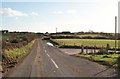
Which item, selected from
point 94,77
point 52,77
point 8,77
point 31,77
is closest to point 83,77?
point 94,77

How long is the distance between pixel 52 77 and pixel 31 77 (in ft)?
4.35

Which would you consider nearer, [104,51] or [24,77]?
[24,77]

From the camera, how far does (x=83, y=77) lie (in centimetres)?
1597

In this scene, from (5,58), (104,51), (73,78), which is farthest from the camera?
(104,51)

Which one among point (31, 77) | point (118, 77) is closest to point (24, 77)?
point (31, 77)

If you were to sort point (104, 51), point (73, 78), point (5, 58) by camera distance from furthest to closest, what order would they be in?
point (104, 51) < point (5, 58) < point (73, 78)

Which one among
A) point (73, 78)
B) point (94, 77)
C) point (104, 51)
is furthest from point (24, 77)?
point (104, 51)

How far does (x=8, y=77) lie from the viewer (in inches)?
634

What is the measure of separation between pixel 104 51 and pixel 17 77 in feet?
82.3

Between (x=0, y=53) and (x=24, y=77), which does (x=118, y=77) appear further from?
(x=0, y=53)

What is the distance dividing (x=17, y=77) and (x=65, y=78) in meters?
3.07

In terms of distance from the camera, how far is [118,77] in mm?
16344

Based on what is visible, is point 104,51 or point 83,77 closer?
point 83,77

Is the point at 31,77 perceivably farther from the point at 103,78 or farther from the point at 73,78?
the point at 103,78
